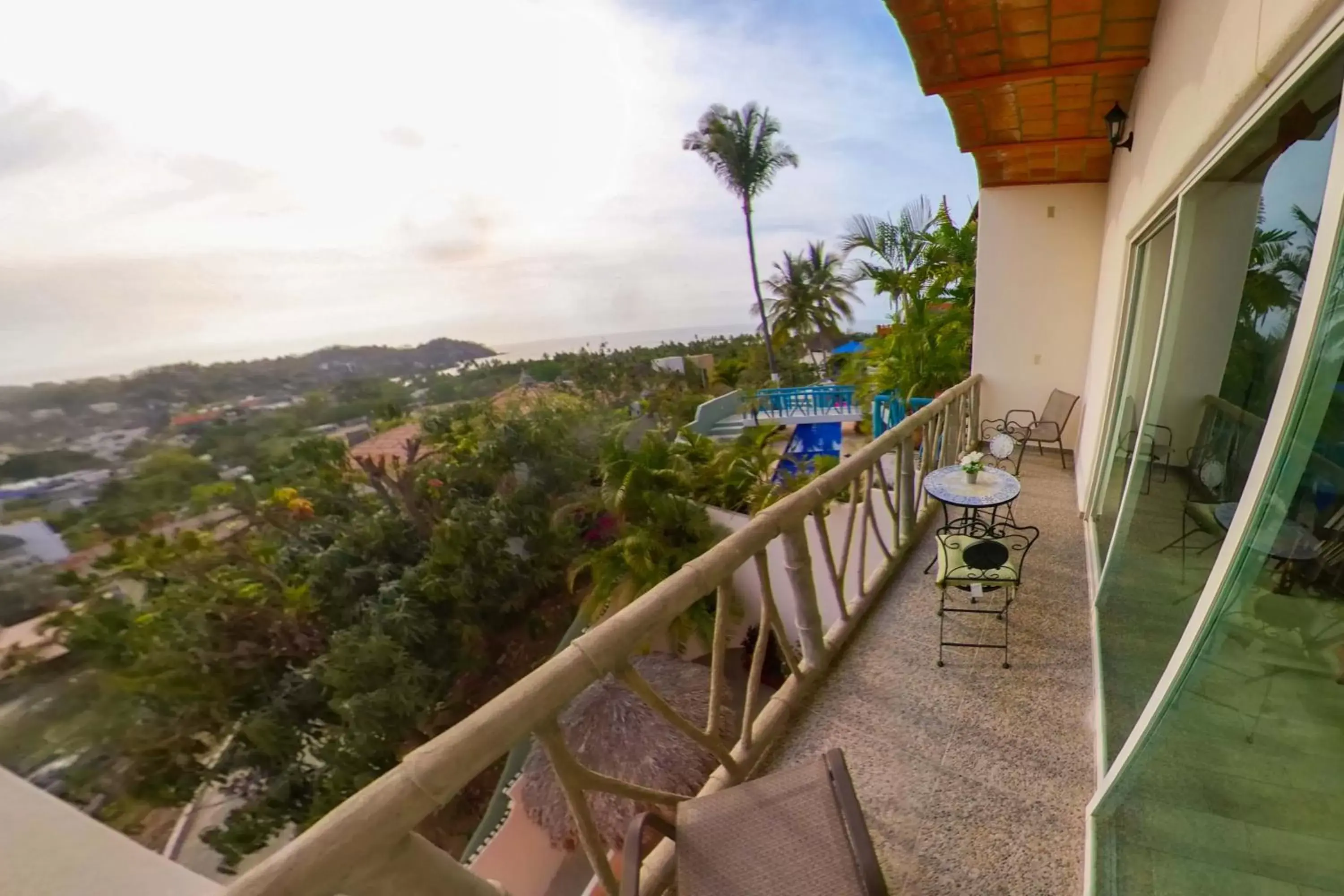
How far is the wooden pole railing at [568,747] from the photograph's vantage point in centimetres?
76

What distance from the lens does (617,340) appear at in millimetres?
21781

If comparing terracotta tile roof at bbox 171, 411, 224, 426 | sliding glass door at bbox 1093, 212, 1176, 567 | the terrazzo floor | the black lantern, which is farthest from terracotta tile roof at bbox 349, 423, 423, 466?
the black lantern

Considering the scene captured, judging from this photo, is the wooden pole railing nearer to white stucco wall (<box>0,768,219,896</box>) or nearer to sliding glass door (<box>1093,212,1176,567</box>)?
white stucco wall (<box>0,768,219,896</box>)

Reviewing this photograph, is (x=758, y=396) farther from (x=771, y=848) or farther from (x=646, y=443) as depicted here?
(x=771, y=848)

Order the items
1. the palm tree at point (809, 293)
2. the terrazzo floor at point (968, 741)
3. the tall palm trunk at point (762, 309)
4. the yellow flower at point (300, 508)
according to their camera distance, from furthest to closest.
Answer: the tall palm trunk at point (762, 309) → the palm tree at point (809, 293) → the yellow flower at point (300, 508) → the terrazzo floor at point (968, 741)

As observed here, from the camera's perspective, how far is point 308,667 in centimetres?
764

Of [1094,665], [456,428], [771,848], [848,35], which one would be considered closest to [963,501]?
[1094,665]

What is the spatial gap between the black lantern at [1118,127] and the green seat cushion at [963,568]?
9.48 feet

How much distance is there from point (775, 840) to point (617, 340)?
2137 centimetres

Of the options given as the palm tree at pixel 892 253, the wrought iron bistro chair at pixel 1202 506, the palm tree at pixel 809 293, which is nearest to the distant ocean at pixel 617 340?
the palm tree at pixel 809 293

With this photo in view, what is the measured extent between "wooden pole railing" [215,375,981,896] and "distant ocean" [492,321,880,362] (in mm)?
12768

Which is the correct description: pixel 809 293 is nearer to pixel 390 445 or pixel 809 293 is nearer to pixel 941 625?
pixel 390 445

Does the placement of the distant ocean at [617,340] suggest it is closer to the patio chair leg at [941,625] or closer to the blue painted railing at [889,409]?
the blue painted railing at [889,409]

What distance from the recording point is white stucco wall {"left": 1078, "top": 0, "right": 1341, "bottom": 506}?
4.00ft
